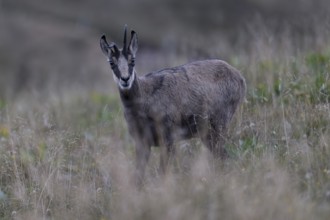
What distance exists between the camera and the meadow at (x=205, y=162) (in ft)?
21.4

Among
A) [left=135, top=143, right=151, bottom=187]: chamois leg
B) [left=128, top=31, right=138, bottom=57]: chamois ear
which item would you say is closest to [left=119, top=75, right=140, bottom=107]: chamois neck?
[left=128, top=31, right=138, bottom=57]: chamois ear

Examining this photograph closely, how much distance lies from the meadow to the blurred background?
22229 millimetres

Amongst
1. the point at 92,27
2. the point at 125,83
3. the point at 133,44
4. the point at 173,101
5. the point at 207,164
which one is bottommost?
the point at 92,27

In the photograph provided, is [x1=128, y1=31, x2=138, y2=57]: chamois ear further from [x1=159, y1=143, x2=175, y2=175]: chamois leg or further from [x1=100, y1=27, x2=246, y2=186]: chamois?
[x1=159, y1=143, x2=175, y2=175]: chamois leg

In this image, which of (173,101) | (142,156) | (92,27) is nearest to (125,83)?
(173,101)

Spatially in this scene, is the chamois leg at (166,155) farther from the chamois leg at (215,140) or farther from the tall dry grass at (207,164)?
the chamois leg at (215,140)

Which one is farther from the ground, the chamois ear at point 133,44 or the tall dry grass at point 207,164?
the chamois ear at point 133,44

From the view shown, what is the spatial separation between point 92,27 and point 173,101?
39511 millimetres

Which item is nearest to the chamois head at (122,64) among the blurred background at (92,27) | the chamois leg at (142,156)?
the chamois leg at (142,156)

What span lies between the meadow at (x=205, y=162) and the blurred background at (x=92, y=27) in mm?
22229

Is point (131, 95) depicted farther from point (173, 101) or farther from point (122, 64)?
point (173, 101)

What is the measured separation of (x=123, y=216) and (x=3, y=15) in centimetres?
4066

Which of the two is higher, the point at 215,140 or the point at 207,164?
the point at 207,164

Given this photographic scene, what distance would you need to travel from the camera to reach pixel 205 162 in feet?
24.8
